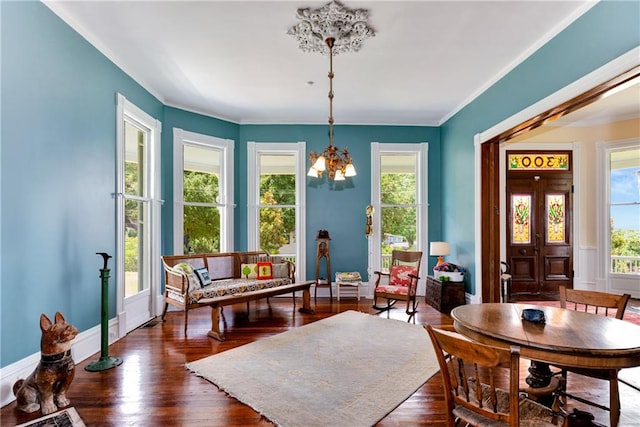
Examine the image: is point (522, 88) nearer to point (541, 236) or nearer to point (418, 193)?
point (418, 193)

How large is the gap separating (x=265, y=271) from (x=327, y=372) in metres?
2.40

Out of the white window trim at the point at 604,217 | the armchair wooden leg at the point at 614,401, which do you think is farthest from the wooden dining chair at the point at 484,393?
the white window trim at the point at 604,217

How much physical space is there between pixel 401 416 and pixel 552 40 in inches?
138

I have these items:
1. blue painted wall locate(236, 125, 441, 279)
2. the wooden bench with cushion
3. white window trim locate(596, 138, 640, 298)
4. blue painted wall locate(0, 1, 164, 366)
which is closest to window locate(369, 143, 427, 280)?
blue painted wall locate(236, 125, 441, 279)

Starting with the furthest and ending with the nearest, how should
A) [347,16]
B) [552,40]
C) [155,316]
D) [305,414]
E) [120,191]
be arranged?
[155,316] < [120,191] < [552,40] < [347,16] < [305,414]

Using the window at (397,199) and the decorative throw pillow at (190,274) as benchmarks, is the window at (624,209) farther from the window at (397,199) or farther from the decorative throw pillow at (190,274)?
the decorative throw pillow at (190,274)

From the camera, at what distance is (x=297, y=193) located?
19.4ft

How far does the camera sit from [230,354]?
10.7 ft

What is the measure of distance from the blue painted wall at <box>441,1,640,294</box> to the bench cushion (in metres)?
2.87

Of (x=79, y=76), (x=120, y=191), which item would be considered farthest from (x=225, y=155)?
(x=79, y=76)

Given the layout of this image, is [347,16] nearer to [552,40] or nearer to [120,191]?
[552,40]

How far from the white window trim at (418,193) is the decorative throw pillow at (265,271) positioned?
1.85 metres

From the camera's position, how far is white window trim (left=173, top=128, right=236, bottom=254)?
16.5 feet

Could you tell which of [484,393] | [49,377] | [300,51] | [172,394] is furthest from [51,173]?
[484,393]
